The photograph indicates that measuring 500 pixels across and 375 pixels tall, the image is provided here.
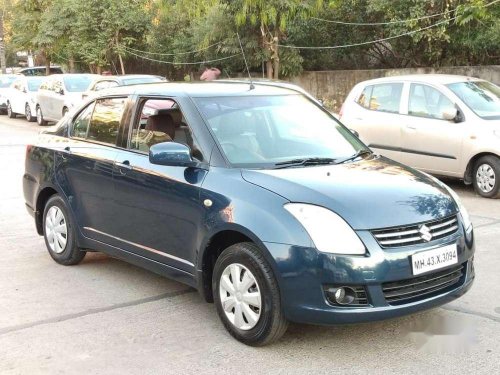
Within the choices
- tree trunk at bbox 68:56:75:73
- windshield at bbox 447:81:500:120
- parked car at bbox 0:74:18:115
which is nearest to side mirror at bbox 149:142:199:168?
windshield at bbox 447:81:500:120

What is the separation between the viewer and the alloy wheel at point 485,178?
28.9ft

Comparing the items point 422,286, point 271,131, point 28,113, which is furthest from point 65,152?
point 28,113

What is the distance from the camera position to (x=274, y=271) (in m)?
3.92

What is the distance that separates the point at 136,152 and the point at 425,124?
18.0 feet

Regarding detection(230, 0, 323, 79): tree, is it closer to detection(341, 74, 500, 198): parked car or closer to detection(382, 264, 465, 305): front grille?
detection(341, 74, 500, 198): parked car

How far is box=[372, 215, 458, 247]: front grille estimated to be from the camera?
383 centimetres

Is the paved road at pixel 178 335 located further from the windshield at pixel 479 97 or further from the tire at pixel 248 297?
the windshield at pixel 479 97

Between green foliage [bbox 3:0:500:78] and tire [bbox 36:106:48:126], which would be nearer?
green foliage [bbox 3:0:500:78]

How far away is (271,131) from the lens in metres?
4.90

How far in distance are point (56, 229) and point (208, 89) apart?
2.10 metres

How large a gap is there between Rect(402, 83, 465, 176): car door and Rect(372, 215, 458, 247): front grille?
5288 mm

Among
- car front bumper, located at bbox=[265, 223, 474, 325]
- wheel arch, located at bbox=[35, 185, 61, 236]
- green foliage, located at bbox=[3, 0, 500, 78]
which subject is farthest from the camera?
green foliage, located at bbox=[3, 0, 500, 78]

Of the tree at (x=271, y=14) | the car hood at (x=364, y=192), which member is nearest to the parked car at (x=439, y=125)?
the car hood at (x=364, y=192)

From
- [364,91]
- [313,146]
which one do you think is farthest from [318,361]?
[364,91]
